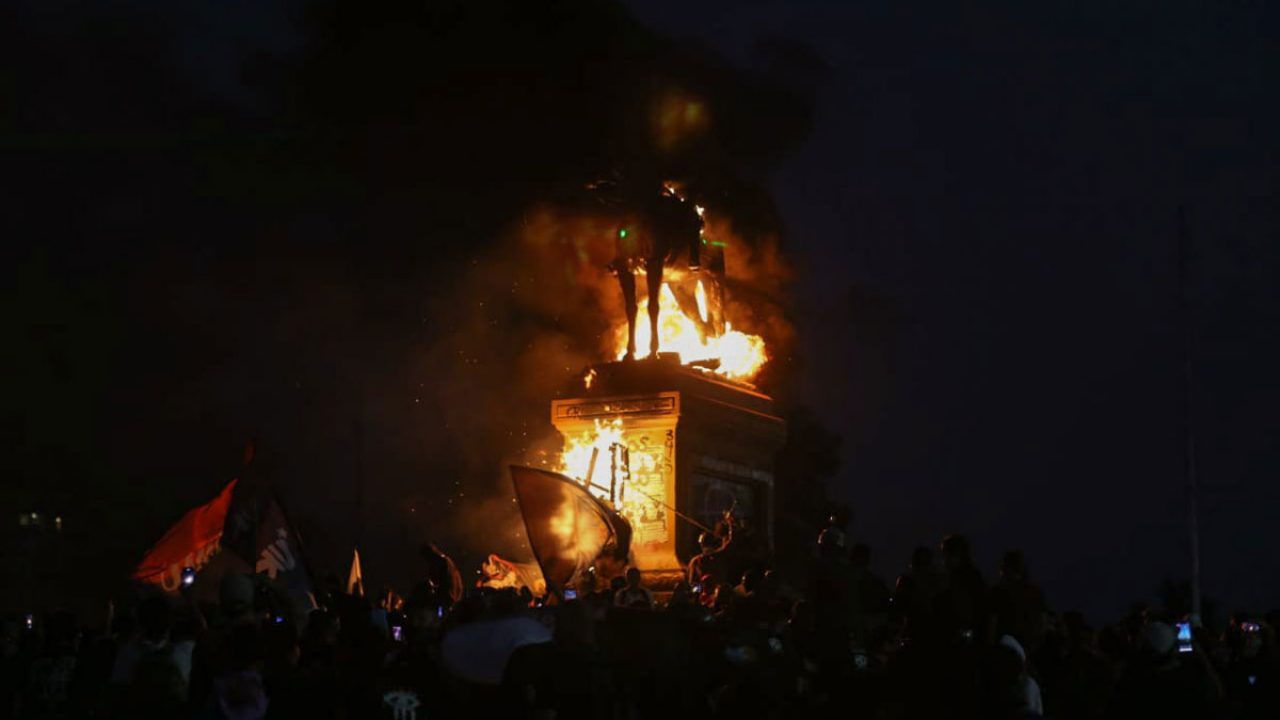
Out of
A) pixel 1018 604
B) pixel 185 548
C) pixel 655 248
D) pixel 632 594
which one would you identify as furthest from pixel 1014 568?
pixel 655 248

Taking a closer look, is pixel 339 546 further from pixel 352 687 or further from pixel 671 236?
pixel 352 687

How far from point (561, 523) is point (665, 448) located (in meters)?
3.37

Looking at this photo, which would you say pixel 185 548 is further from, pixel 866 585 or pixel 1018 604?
pixel 1018 604

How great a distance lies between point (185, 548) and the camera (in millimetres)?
19734

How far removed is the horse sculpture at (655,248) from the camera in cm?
2805

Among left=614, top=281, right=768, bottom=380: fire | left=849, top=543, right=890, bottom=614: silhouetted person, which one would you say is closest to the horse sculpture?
left=614, top=281, right=768, bottom=380: fire

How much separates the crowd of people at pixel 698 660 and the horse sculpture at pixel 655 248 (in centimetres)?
1354

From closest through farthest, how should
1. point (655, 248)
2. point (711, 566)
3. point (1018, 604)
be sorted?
point (1018, 604)
point (711, 566)
point (655, 248)

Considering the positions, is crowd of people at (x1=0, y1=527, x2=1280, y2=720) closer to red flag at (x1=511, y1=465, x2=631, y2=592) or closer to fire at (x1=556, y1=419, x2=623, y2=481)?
red flag at (x1=511, y1=465, x2=631, y2=592)

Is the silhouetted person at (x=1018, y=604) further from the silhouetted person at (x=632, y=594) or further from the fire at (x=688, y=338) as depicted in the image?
the fire at (x=688, y=338)

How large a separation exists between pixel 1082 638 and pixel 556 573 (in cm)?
1052

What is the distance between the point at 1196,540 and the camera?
27875mm

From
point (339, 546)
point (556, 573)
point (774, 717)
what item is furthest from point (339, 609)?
point (339, 546)

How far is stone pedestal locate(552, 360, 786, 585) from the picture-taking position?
26016 mm
